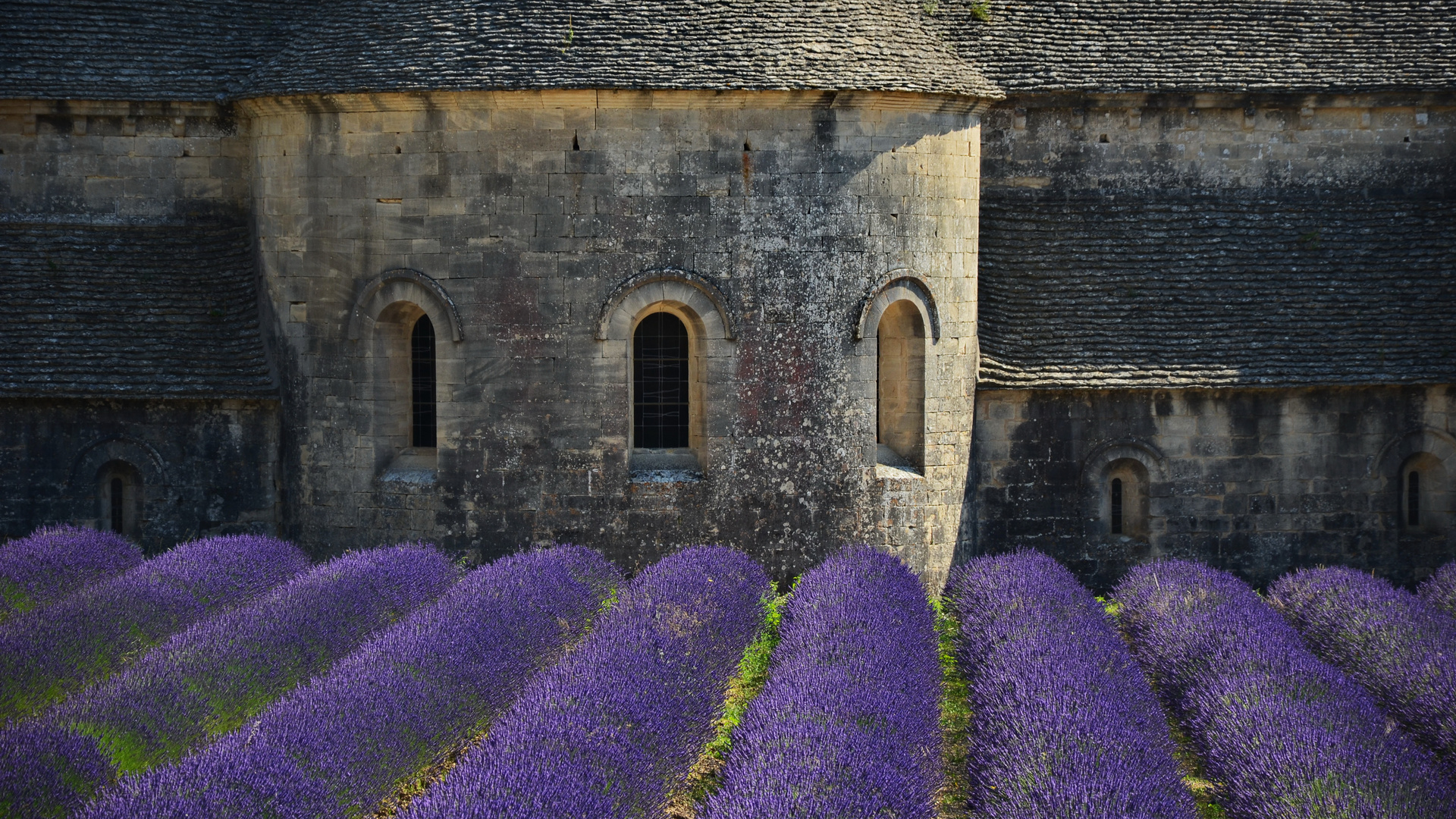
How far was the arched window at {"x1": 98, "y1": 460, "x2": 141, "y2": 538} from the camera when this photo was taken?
14.8m

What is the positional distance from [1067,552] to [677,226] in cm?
572

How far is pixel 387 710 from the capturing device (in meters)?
8.52

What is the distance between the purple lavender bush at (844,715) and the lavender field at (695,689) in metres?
0.03

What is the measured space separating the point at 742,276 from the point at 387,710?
6477mm

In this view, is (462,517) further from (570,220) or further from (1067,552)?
(1067,552)

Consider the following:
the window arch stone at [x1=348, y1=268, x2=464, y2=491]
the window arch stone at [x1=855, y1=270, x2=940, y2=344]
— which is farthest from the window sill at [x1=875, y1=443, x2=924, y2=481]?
the window arch stone at [x1=348, y1=268, x2=464, y2=491]

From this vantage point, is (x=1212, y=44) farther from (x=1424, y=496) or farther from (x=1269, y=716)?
(x=1269, y=716)

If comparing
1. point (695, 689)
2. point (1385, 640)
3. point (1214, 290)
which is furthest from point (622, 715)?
point (1214, 290)

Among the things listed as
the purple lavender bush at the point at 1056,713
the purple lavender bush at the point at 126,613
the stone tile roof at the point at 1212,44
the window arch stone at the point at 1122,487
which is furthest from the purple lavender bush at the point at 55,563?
the stone tile roof at the point at 1212,44

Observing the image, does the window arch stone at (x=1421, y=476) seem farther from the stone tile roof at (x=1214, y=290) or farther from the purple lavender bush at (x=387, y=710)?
the purple lavender bush at (x=387, y=710)

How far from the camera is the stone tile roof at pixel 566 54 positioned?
1318 centimetres

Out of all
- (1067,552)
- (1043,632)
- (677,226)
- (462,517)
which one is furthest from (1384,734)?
(462,517)

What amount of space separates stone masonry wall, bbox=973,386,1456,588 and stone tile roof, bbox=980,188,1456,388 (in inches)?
16.4

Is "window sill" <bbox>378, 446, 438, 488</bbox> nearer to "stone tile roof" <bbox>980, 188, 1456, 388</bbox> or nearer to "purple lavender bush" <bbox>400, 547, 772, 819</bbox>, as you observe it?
"purple lavender bush" <bbox>400, 547, 772, 819</bbox>
